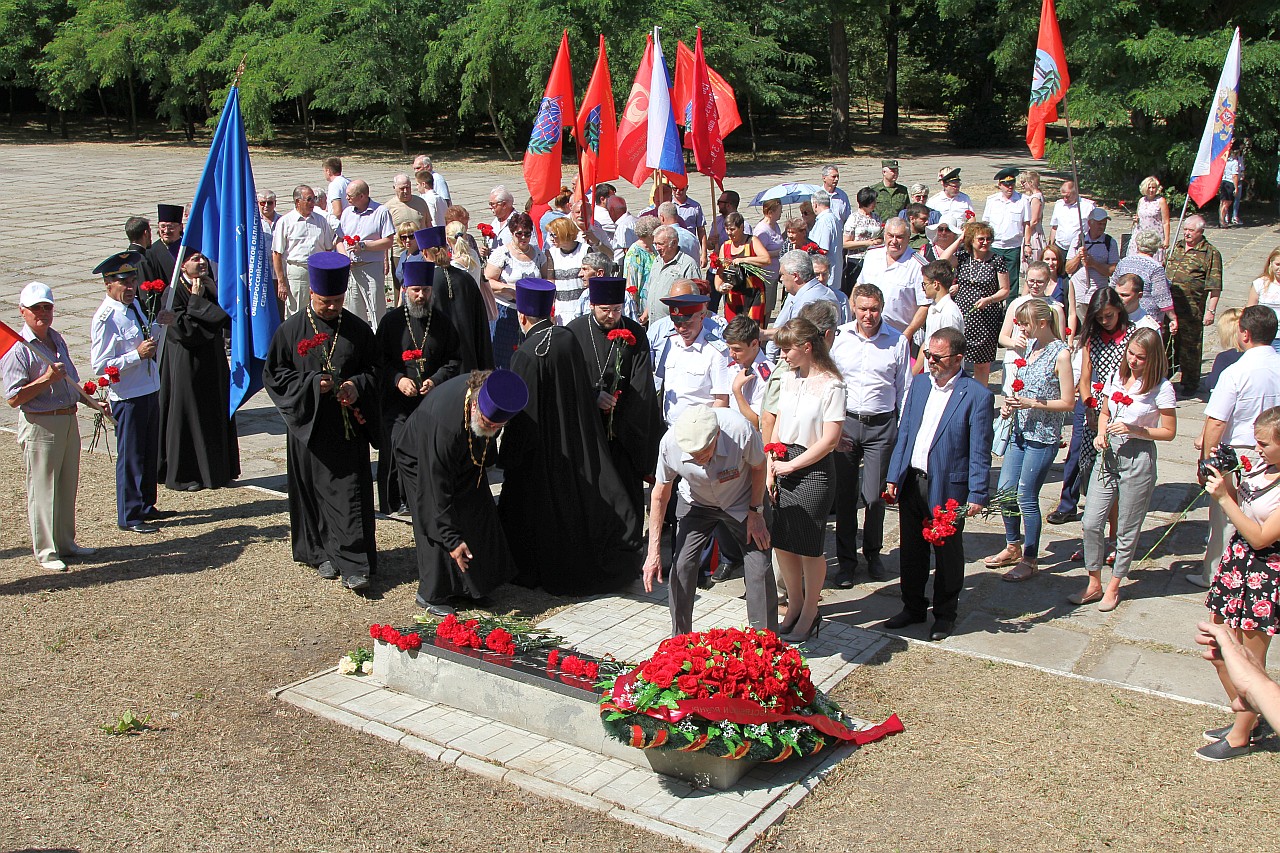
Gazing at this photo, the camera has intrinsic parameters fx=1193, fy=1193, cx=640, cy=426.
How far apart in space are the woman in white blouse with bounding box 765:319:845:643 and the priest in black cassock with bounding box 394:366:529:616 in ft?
4.80

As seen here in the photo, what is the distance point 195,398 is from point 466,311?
2.20 m

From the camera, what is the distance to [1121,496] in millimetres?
7340

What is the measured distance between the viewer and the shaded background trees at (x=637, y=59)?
71.9ft

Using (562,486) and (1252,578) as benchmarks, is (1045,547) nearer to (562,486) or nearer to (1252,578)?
(1252,578)

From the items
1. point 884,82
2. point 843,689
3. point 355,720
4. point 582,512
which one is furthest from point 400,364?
point 884,82

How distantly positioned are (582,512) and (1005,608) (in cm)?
268

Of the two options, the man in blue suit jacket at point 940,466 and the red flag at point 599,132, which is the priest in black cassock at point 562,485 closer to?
the man in blue suit jacket at point 940,466

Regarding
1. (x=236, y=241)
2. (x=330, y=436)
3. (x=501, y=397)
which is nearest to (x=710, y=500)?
(x=501, y=397)

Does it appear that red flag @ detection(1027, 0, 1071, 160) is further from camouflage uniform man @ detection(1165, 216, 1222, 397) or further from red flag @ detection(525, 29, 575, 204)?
red flag @ detection(525, 29, 575, 204)

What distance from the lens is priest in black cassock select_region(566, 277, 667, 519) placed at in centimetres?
→ 754

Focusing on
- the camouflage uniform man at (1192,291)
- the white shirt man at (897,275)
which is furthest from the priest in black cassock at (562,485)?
the camouflage uniform man at (1192,291)

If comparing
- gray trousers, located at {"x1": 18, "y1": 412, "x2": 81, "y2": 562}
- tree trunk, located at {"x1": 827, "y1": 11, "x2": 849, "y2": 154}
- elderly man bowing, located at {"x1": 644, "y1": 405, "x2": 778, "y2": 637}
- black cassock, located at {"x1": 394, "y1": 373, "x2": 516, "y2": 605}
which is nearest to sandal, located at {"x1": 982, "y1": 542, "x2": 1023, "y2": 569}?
elderly man bowing, located at {"x1": 644, "y1": 405, "x2": 778, "y2": 637}

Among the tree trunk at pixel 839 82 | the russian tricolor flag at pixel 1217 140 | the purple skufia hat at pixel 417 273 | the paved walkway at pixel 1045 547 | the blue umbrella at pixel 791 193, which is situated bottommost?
the paved walkway at pixel 1045 547

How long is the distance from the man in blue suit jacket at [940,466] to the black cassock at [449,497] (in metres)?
2.40
